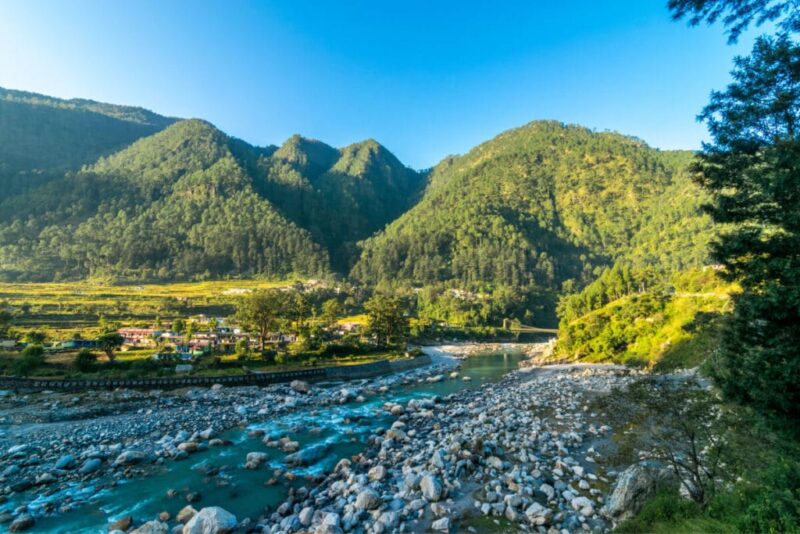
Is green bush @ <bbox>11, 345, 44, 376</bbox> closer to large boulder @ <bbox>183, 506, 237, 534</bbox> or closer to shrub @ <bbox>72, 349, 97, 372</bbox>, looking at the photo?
shrub @ <bbox>72, 349, 97, 372</bbox>

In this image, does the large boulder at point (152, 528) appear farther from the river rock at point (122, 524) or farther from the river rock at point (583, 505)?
the river rock at point (583, 505)

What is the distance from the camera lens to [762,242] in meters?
8.66

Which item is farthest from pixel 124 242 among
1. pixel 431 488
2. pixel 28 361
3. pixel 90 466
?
pixel 431 488

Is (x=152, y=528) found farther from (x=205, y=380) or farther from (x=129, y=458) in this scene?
(x=205, y=380)

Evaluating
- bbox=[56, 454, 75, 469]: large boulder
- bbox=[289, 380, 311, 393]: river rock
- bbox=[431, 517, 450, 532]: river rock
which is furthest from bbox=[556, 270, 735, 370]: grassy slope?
bbox=[56, 454, 75, 469]: large boulder

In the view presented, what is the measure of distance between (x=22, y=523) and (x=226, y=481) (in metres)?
6.76

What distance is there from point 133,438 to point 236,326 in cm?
6116

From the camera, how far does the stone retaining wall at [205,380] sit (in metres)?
35.4

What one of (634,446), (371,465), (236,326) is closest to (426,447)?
(371,465)

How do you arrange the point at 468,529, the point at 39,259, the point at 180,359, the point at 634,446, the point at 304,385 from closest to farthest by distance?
1. the point at 468,529
2. the point at 634,446
3. the point at 304,385
4. the point at 180,359
5. the point at 39,259

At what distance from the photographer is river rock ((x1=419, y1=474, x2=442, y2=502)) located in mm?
12891

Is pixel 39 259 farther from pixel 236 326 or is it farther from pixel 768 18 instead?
pixel 768 18

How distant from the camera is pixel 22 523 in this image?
40.9ft

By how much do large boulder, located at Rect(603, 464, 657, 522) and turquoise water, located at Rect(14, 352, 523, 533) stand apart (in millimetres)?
12243
